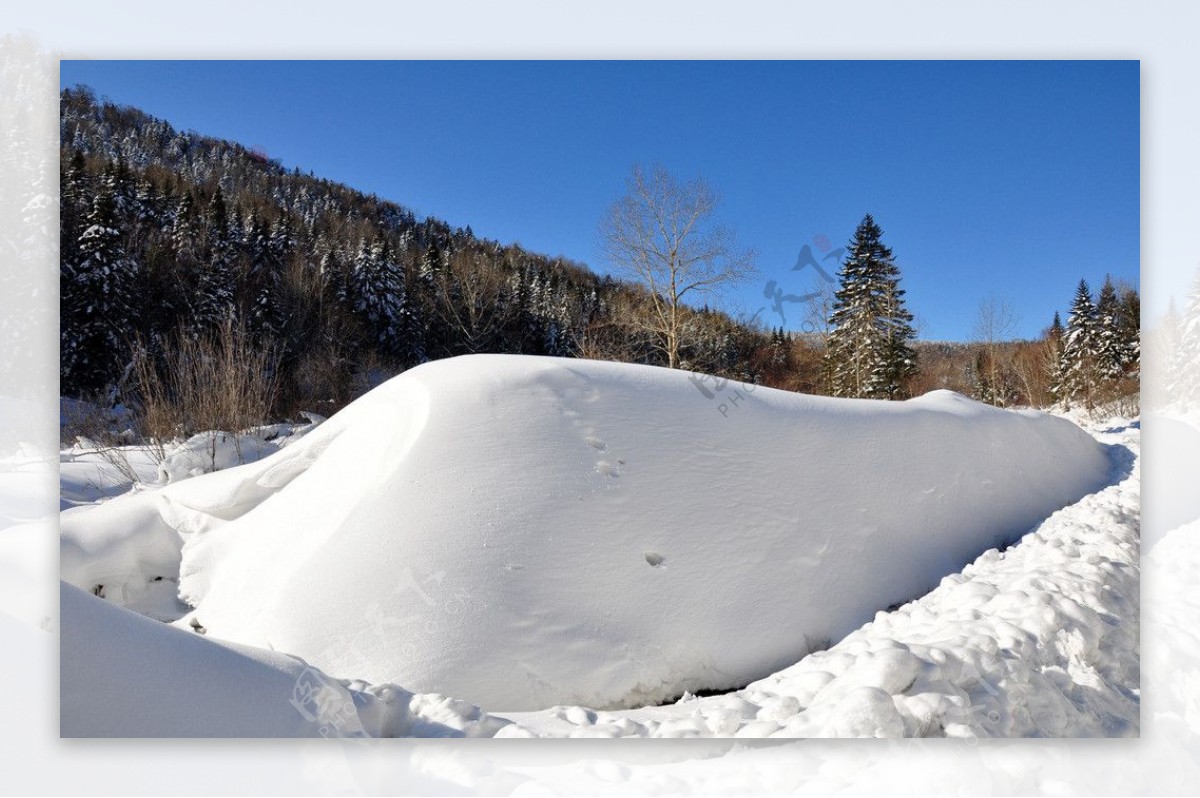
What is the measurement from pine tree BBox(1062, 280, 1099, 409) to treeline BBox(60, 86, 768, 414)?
55.7 inches

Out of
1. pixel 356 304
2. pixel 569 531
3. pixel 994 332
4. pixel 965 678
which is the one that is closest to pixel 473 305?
pixel 356 304

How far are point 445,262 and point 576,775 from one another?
2353mm

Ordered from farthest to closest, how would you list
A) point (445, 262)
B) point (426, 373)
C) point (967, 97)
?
1. point (445, 262)
2. point (426, 373)
3. point (967, 97)

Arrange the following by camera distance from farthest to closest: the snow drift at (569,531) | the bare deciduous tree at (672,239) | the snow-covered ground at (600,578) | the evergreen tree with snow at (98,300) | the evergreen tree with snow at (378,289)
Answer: the evergreen tree with snow at (378,289) → the bare deciduous tree at (672,239) → the evergreen tree with snow at (98,300) → the snow drift at (569,531) → the snow-covered ground at (600,578)

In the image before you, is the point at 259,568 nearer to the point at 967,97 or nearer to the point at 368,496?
the point at 368,496

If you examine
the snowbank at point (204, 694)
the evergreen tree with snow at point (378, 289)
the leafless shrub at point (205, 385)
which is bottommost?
the snowbank at point (204, 694)

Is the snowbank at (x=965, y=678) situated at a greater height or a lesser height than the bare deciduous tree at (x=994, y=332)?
lesser

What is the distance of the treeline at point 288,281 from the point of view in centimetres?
259

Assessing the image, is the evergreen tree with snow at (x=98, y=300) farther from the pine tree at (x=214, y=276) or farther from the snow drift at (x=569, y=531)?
the snow drift at (x=569, y=531)

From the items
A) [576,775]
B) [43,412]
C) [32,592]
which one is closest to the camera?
[576,775]

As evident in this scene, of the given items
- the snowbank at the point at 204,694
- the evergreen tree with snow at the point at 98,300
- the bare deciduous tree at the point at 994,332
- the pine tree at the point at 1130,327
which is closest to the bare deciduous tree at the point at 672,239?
the bare deciduous tree at the point at 994,332

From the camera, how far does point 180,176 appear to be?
2889mm

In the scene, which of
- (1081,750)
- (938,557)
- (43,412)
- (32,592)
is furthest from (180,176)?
(1081,750)

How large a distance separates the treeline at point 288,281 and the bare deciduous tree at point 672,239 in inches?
6.9
